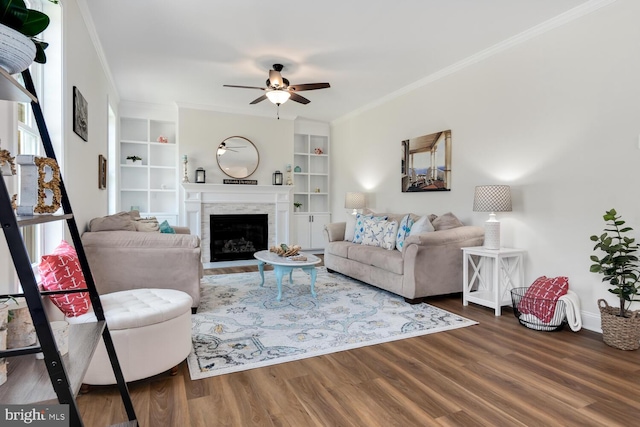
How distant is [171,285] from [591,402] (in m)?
3.10

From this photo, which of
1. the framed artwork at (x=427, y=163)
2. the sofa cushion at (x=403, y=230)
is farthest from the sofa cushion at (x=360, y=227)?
the framed artwork at (x=427, y=163)

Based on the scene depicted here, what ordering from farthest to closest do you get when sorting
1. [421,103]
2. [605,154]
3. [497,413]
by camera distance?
→ 1. [421,103]
2. [605,154]
3. [497,413]

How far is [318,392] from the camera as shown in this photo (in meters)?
2.08

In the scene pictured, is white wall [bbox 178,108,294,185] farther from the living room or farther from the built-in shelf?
the living room

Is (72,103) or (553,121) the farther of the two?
(553,121)

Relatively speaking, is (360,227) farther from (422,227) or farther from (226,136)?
(226,136)

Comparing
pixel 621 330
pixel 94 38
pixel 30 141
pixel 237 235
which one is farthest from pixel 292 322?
pixel 237 235

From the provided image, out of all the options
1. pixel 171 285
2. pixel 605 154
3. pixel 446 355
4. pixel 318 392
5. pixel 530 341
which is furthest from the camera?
pixel 171 285

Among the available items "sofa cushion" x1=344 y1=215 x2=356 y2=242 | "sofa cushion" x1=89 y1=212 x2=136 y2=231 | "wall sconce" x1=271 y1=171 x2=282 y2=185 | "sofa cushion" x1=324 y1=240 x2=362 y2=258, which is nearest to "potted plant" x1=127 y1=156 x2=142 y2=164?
"wall sconce" x1=271 y1=171 x2=282 y2=185

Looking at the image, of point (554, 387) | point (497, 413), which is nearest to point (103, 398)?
point (497, 413)

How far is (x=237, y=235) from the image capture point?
6688 mm

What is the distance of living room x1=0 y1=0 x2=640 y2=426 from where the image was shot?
291 centimetres

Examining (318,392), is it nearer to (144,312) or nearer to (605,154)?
(144,312)

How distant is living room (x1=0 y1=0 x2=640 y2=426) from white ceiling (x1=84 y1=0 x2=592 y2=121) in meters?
0.20
